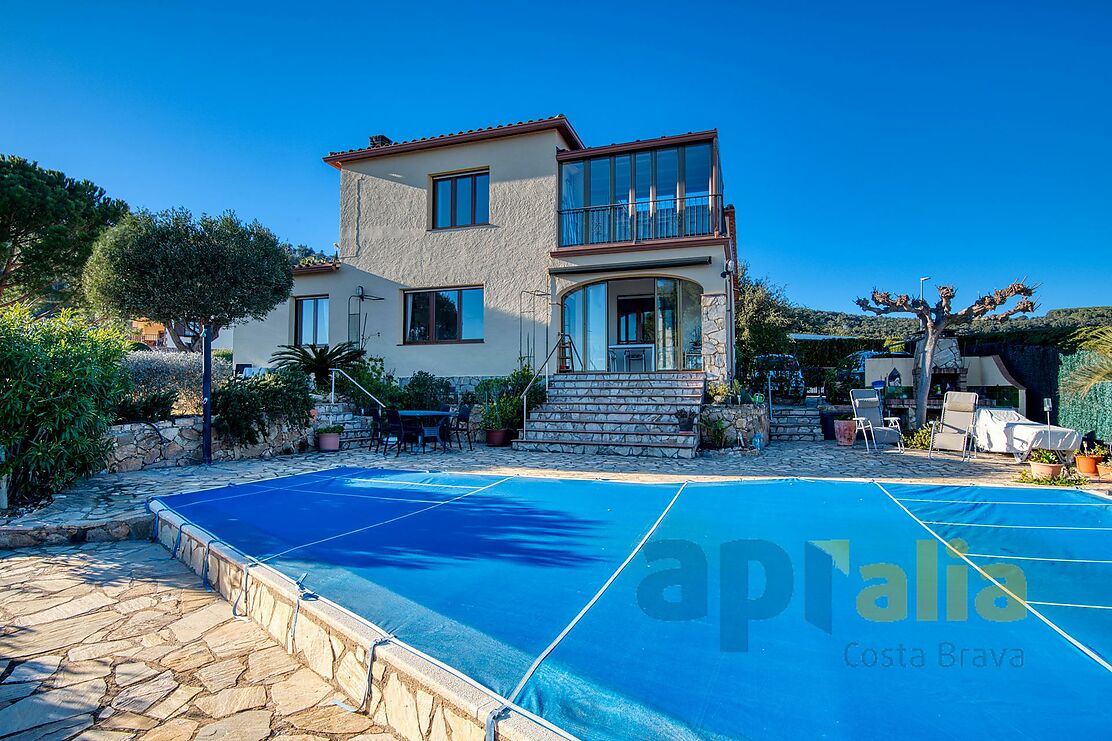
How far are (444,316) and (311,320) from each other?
170 inches

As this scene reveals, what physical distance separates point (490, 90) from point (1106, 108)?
12.5 metres

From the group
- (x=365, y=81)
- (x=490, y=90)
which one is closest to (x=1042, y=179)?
(x=490, y=90)

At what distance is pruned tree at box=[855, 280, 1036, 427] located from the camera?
11.4m

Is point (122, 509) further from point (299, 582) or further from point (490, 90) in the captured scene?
point (490, 90)

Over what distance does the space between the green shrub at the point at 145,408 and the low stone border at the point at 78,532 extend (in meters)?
3.90

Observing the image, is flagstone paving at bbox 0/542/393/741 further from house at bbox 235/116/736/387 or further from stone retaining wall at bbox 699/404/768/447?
house at bbox 235/116/736/387

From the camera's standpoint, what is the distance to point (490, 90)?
12914 mm

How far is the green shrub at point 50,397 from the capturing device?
5.81 metres

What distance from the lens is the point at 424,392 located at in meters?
13.3

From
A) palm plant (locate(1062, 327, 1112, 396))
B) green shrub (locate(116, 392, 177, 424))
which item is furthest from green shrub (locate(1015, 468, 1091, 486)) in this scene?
green shrub (locate(116, 392, 177, 424))

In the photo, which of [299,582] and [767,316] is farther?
[767,316]

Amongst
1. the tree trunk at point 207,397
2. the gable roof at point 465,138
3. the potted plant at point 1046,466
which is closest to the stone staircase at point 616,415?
the potted plant at point 1046,466

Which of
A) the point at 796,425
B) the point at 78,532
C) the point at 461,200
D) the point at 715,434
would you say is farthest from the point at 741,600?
the point at 461,200

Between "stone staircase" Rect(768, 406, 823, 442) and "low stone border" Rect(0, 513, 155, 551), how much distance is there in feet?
37.3
